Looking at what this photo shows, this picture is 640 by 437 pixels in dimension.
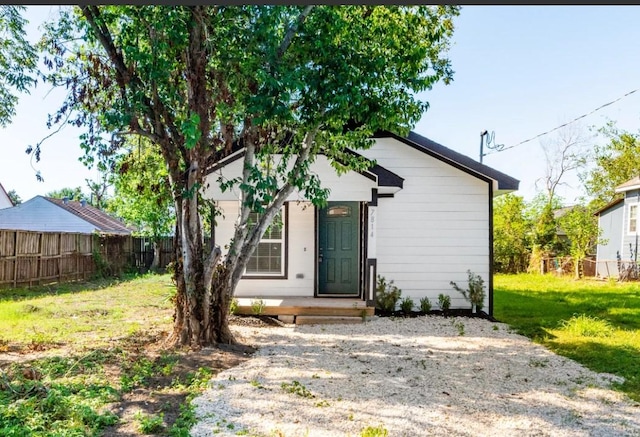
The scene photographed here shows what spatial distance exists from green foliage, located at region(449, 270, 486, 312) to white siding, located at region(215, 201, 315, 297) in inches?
117

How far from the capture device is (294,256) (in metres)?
9.84

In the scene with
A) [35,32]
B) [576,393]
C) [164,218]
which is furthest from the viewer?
[164,218]

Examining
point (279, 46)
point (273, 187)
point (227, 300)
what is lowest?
point (227, 300)

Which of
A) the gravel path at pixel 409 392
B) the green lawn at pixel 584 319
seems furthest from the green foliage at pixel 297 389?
the green lawn at pixel 584 319

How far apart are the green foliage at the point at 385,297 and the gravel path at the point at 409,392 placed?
2.04m

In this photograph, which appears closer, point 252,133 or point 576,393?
point 576,393

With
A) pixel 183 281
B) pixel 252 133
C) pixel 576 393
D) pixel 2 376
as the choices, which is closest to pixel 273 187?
pixel 252 133

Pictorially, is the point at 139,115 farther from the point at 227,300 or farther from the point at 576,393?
the point at 576,393

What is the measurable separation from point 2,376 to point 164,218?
1381 centimetres

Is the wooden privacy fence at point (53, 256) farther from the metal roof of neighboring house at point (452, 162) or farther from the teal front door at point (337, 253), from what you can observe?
the teal front door at point (337, 253)

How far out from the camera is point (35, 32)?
272 inches

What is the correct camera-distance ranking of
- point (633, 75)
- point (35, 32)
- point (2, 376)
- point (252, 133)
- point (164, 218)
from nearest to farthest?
point (2, 376)
point (252, 133)
point (35, 32)
point (633, 75)
point (164, 218)

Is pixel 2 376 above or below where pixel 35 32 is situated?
below

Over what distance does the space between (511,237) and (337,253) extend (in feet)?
45.1
